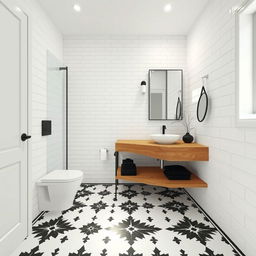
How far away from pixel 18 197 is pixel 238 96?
2.25 metres

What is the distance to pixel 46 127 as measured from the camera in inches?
95.9

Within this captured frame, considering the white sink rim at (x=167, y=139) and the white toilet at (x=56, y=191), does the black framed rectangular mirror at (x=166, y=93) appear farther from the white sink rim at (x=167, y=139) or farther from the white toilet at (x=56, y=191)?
the white toilet at (x=56, y=191)

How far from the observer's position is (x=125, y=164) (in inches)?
110

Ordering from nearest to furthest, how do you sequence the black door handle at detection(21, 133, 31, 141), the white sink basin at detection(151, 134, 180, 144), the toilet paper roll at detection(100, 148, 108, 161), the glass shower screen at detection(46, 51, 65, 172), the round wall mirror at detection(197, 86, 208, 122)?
the black door handle at detection(21, 133, 31, 141)
the round wall mirror at detection(197, 86, 208, 122)
the white sink basin at detection(151, 134, 180, 144)
the glass shower screen at detection(46, 51, 65, 172)
the toilet paper roll at detection(100, 148, 108, 161)

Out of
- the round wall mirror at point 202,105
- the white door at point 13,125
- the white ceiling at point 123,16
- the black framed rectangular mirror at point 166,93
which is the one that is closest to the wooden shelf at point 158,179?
the round wall mirror at point 202,105

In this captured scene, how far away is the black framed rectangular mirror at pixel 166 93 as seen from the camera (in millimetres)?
3184

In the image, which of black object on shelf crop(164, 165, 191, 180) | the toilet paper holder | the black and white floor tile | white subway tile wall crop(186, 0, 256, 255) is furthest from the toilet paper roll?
white subway tile wall crop(186, 0, 256, 255)

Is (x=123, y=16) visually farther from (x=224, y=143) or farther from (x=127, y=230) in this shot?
(x=127, y=230)

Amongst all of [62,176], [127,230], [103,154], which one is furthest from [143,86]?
[127,230]

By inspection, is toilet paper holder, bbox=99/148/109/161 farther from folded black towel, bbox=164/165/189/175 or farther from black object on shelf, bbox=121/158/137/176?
folded black towel, bbox=164/165/189/175

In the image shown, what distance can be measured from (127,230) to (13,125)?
5.04 feet

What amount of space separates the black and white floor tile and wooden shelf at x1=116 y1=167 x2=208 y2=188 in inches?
12.5

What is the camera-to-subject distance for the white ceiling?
7.73 feet

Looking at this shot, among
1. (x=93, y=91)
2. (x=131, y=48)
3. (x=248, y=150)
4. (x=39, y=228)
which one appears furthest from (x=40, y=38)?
(x=248, y=150)
